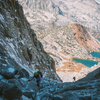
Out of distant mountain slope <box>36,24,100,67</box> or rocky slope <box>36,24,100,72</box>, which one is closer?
rocky slope <box>36,24,100,72</box>

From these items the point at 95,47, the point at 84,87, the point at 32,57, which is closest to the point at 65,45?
the point at 95,47

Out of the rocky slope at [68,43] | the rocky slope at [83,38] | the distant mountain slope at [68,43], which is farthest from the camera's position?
the rocky slope at [83,38]

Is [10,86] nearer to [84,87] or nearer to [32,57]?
[84,87]

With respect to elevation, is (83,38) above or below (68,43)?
above

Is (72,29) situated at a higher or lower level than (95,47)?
higher

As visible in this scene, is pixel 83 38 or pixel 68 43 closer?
pixel 68 43

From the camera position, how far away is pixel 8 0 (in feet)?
68.5

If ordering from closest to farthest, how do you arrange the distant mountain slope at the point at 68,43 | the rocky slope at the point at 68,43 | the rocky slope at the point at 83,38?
the rocky slope at the point at 68,43, the distant mountain slope at the point at 68,43, the rocky slope at the point at 83,38

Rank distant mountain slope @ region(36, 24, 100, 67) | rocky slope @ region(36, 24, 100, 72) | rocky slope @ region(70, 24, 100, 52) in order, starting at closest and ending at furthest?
rocky slope @ region(36, 24, 100, 72) < distant mountain slope @ region(36, 24, 100, 67) < rocky slope @ region(70, 24, 100, 52)

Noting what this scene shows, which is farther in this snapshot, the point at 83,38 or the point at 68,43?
the point at 83,38

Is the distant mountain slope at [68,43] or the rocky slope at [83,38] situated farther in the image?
the rocky slope at [83,38]

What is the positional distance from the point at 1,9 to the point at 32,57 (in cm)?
1053

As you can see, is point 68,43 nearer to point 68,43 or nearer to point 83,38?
point 68,43

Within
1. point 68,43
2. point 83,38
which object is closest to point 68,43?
point 68,43
